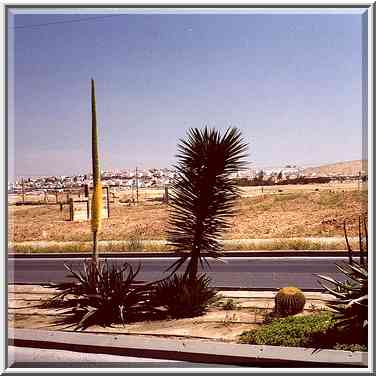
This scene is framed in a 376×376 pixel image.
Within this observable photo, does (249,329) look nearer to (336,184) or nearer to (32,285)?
(336,184)

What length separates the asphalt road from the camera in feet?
23.7

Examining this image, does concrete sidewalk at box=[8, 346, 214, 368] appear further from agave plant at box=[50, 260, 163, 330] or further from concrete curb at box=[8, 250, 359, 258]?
concrete curb at box=[8, 250, 359, 258]

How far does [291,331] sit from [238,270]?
144 cm

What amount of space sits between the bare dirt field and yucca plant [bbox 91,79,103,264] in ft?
0.47

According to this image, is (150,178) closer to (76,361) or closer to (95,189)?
(95,189)

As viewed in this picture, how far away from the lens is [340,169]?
6.84 m

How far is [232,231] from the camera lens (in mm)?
7340

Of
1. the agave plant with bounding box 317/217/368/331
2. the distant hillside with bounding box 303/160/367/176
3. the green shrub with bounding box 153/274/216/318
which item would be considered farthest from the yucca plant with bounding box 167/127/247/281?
the agave plant with bounding box 317/217/368/331

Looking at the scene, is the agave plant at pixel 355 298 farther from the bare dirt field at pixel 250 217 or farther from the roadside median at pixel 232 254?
the roadside median at pixel 232 254

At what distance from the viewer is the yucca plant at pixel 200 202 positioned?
715 cm

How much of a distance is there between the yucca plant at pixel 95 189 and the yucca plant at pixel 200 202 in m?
0.82

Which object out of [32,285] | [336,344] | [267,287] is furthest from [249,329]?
[32,285]

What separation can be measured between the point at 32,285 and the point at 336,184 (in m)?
3.65

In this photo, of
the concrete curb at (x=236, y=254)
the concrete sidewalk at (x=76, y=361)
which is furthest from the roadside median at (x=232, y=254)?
the concrete sidewalk at (x=76, y=361)
